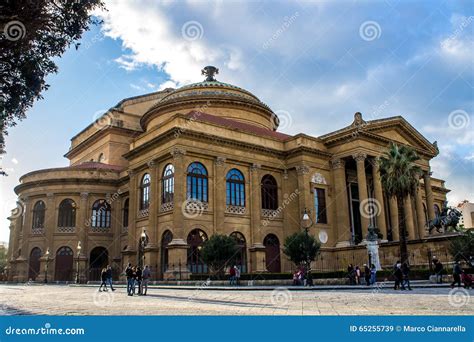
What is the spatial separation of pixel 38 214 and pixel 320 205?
2593 centimetres

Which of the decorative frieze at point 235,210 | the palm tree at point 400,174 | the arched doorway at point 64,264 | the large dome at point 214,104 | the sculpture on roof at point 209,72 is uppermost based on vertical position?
the sculpture on roof at point 209,72

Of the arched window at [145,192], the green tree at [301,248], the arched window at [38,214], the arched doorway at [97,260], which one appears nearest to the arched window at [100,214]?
the arched doorway at [97,260]

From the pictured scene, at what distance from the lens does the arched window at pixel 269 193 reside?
36.5 metres

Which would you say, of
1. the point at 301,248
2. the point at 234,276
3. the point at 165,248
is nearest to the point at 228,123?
the point at 165,248

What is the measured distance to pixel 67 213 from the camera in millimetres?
40344

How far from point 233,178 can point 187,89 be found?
12.4m

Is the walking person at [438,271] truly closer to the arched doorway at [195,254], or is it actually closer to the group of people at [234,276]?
the group of people at [234,276]

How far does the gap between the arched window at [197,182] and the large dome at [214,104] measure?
31.1 feet

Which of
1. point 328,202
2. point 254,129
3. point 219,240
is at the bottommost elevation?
point 219,240

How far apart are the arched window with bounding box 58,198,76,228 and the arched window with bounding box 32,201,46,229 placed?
5.43ft

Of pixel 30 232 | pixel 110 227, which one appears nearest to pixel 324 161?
pixel 110 227

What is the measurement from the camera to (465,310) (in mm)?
9828

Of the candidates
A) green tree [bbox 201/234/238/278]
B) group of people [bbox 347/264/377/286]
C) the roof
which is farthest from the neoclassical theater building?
group of people [bbox 347/264/377/286]
